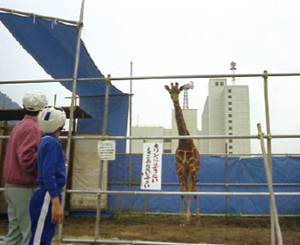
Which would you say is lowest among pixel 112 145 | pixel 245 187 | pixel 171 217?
pixel 171 217

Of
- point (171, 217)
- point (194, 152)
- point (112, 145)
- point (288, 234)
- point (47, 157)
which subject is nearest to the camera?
point (47, 157)

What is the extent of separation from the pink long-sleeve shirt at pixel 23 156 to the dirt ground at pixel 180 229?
2.85 metres

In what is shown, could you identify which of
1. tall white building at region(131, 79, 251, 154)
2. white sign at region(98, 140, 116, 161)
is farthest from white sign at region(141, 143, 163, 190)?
tall white building at region(131, 79, 251, 154)

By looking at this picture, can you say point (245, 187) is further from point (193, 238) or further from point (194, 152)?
point (193, 238)

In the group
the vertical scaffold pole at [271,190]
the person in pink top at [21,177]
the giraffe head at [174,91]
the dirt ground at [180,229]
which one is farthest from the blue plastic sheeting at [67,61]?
the vertical scaffold pole at [271,190]

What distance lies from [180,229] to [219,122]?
1428 centimetres

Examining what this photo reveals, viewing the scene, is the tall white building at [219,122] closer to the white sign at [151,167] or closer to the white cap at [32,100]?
the white sign at [151,167]

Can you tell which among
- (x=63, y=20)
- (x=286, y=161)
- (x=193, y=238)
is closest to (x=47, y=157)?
(x=63, y=20)

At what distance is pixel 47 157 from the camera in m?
2.03

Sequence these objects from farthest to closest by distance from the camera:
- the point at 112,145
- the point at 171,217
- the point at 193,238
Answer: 1. the point at 171,217
2. the point at 193,238
3. the point at 112,145

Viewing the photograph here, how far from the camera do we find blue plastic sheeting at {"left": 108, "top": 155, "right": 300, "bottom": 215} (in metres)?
7.48

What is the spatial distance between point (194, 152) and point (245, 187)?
1.89 meters

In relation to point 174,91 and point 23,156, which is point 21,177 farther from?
point 174,91

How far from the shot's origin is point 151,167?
390 cm
